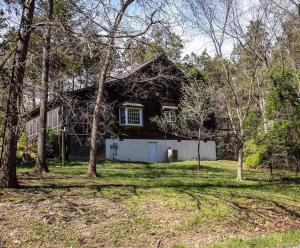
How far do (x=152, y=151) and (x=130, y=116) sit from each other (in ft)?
12.7

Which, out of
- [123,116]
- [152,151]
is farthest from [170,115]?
[123,116]

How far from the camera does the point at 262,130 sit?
884 inches

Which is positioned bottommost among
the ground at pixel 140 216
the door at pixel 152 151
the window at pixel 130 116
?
the ground at pixel 140 216

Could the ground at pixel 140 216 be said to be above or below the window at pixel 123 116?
below

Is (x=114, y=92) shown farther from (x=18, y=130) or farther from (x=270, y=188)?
(x=18, y=130)

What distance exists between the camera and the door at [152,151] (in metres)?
37.2

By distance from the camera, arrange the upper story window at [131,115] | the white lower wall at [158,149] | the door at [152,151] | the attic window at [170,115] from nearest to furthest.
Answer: the white lower wall at [158,149] → the upper story window at [131,115] → the door at [152,151] → the attic window at [170,115]

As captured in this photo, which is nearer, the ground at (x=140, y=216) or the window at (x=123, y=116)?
the ground at (x=140, y=216)

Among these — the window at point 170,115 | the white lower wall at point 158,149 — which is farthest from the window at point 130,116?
the window at point 170,115

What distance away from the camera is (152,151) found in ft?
123

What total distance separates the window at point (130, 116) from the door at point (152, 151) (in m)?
2.27

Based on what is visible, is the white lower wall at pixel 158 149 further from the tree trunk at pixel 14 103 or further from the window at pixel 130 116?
the tree trunk at pixel 14 103

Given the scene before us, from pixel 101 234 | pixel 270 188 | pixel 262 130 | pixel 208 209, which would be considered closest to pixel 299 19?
pixel 262 130

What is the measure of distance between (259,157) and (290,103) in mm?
3530
